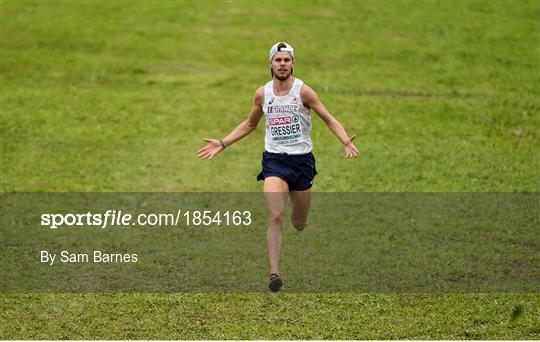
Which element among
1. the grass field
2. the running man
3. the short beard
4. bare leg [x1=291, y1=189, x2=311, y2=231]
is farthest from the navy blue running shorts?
the grass field

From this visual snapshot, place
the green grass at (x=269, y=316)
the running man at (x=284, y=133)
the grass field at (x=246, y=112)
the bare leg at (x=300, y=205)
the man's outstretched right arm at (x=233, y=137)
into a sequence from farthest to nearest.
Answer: the bare leg at (x=300, y=205) → the man's outstretched right arm at (x=233, y=137) → the grass field at (x=246, y=112) → the running man at (x=284, y=133) → the green grass at (x=269, y=316)

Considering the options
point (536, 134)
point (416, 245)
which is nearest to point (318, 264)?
point (416, 245)

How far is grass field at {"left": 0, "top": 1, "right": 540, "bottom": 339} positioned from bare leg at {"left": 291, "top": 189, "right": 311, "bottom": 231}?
1.02 metres

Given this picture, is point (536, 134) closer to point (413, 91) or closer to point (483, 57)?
point (413, 91)

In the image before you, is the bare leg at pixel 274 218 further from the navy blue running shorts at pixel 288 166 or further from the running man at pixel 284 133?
the navy blue running shorts at pixel 288 166

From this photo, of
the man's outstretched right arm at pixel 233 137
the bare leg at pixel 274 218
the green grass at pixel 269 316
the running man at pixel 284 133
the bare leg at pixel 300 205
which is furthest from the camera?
the bare leg at pixel 300 205

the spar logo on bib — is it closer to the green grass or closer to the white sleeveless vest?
the white sleeveless vest

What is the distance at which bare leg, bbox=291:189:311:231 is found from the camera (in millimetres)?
14156

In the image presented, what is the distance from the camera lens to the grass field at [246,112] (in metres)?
13.5

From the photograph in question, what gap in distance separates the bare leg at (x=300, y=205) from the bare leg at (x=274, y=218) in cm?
63

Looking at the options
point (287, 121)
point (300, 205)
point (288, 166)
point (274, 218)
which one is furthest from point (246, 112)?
point (274, 218)

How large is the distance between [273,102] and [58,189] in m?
8.50

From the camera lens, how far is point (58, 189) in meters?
20.8

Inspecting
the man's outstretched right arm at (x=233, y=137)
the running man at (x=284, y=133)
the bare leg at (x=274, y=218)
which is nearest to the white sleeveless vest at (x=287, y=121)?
the running man at (x=284, y=133)
